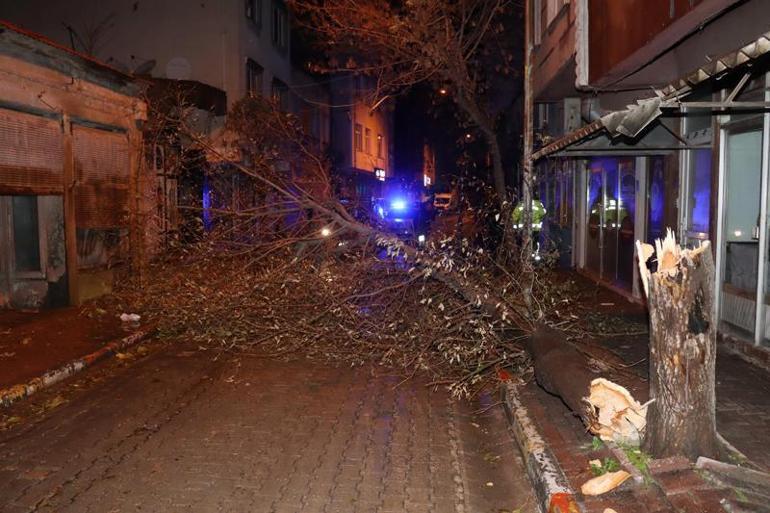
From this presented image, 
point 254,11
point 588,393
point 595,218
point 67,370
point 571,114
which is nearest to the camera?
point 588,393

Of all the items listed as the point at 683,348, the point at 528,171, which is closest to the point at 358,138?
the point at 528,171

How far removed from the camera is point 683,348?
158 inches

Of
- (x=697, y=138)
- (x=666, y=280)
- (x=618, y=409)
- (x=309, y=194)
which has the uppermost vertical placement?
(x=697, y=138)

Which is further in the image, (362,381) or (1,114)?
(1,114)

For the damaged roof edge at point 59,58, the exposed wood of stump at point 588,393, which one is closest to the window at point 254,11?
the damaged roof edge at point 59,58

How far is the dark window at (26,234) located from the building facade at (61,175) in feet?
0.05

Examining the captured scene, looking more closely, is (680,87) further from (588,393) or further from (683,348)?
(588,393)

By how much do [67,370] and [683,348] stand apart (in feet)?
21.1

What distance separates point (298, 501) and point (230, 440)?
1.28 m

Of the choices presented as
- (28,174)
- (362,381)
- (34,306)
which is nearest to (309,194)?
(362,381)

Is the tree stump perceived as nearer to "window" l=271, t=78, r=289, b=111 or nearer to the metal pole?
the metal pole

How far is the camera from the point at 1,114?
9453 millimetres

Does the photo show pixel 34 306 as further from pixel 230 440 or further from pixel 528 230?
pixel 528 230

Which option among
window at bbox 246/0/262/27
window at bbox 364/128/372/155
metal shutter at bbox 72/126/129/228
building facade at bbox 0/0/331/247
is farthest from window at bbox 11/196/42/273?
window at bbox 364/128/372/155
